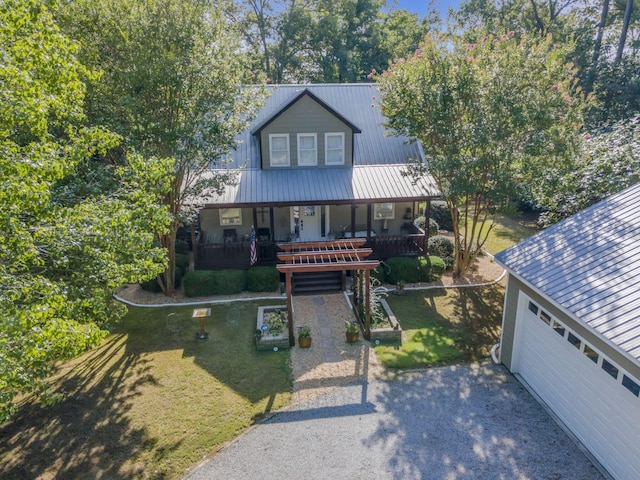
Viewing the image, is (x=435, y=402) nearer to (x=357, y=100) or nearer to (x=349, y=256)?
(x=349, y=256)

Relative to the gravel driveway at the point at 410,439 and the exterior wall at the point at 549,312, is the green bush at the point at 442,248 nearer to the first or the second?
the exterior wall at the point at 549,312

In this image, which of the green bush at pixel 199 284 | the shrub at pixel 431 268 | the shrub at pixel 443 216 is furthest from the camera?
the shrub at pixel 443 216

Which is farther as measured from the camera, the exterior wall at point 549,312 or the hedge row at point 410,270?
the hedge row at point 410,270

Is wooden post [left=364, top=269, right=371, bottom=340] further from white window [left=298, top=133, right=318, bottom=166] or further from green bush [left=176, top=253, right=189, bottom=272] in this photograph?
green bush [left=176, top=253, right=189, bottom=272]

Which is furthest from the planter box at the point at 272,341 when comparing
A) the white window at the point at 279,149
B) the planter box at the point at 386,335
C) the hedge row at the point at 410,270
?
the white window at the point at 279,149

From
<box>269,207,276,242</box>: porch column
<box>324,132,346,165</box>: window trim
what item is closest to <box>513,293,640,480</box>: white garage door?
<box>269,207,276,242</box>: porch column
